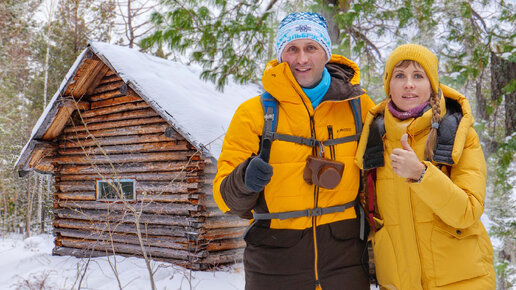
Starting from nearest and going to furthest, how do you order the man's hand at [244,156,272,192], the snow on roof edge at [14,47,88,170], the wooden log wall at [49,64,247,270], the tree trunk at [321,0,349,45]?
the man's hand at [244,156,272,192]
the tree trunk at [321,0,349,45]
the wooden log wall at [49,64,247,270]
the snow on roof edge at [14,47,88,170]

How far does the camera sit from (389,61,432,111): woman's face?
6.86 ft

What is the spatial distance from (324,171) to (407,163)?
0.40 m

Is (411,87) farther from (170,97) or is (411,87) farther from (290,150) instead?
(170,97)

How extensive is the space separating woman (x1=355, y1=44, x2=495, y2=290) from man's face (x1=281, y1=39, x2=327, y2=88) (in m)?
0.41

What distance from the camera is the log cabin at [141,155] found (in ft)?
26.5

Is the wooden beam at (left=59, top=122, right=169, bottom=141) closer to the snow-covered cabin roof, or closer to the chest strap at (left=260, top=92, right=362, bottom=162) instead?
the snow-covered cabin roof

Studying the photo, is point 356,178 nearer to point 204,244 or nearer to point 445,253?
point 445,253

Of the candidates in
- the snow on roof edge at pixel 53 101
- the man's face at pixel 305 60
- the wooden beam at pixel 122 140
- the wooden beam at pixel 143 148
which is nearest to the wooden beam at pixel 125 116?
the wooden beam at pixel 122 140

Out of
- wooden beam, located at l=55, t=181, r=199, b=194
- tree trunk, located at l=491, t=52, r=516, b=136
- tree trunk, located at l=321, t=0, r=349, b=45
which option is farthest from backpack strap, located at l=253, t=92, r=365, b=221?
wooden beam, located at l=55, t=181, r=199, b=194

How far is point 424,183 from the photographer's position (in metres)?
1.77

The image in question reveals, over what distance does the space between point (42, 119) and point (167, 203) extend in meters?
3.85

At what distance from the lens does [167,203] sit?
8648mm

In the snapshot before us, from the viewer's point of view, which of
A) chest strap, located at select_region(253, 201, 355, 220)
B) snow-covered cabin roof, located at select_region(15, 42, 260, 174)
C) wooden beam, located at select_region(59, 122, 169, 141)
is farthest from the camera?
wooden beam, located at select_region(59, 122, 169, 141)

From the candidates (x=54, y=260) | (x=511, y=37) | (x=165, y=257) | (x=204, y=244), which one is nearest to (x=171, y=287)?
(x=204, y=244)
